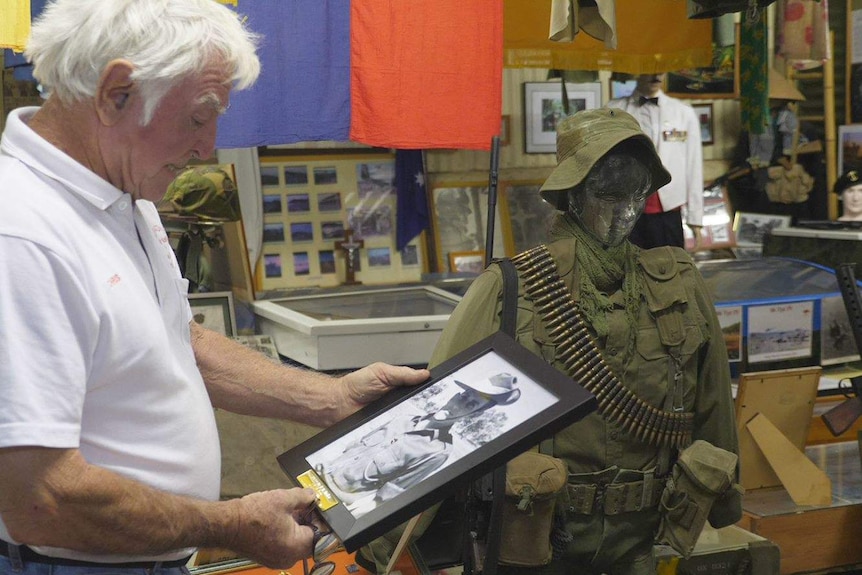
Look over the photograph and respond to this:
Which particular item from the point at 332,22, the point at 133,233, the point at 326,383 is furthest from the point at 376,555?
the point at 332,22

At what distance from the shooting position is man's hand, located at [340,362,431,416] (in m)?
2.00

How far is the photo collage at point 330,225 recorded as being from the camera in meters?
5.09

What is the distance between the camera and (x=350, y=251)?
17.2 ft

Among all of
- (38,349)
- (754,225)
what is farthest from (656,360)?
(754,225)

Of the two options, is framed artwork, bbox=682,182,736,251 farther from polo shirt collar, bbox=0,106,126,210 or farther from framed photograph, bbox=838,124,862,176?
polo shirt collar, bbox=0,106,126,210

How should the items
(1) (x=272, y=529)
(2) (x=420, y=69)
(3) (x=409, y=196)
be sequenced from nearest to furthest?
1. (1) (x=272, y=529)
2. (2) (x=420, y=69)
3. (3) (x=409, y=196)

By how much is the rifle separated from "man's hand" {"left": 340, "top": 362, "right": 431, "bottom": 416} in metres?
2.34

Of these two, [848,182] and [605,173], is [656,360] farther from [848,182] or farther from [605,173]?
[848,182]

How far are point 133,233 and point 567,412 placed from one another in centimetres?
82

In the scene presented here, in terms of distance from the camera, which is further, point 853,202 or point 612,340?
point 853,202

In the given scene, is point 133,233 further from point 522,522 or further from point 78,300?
point 522,522

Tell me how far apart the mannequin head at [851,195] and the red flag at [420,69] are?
341 centimetres

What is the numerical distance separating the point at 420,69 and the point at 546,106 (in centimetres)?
281

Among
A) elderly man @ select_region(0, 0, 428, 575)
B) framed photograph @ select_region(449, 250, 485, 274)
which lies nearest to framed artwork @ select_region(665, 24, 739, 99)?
framed photograph @ select_region(449, 250, 485, 274)
